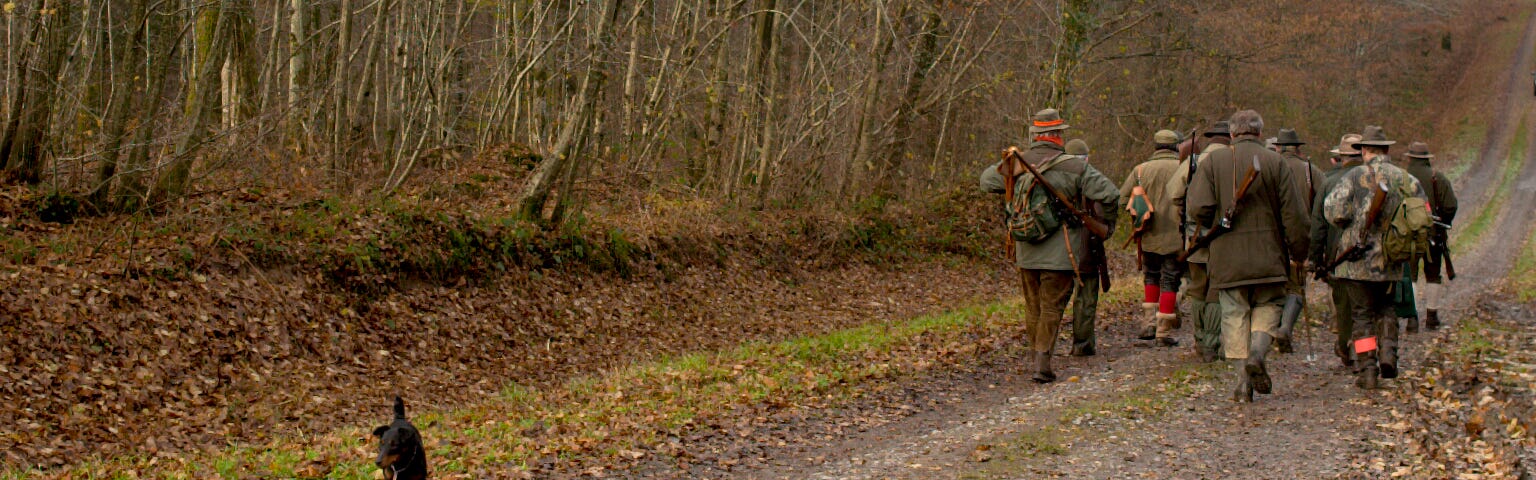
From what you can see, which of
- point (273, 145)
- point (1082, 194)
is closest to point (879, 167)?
point (273, 145)

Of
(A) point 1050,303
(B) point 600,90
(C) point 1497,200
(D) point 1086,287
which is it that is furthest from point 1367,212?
(C) point 1497,200

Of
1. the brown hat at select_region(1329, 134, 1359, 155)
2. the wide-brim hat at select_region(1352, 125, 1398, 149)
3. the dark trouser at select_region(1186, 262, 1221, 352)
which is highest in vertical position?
the wide-brim hat at select_region(1352, 125, 1398, 149)

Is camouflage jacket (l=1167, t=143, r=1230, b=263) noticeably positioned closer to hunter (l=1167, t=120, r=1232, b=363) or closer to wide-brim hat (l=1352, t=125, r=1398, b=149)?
hunter (l=1167, t=120, r=1232, b=363)

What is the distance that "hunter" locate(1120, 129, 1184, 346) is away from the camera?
10.7m

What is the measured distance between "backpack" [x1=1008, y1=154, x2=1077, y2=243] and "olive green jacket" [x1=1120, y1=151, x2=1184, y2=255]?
162 centimetres

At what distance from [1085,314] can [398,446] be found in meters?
7.06

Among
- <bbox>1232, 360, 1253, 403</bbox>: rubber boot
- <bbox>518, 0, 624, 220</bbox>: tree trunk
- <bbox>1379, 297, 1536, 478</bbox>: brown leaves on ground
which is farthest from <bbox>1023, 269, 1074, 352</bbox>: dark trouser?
<bbox>518, 0, 624, 220</bbox>: tree trunk

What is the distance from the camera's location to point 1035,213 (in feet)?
30.2

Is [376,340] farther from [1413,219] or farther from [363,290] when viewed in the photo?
[1413,219]

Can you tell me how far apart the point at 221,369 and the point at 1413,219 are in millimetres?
9287

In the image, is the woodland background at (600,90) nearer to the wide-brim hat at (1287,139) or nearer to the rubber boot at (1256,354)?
the wide-brim hat at (1287,139)

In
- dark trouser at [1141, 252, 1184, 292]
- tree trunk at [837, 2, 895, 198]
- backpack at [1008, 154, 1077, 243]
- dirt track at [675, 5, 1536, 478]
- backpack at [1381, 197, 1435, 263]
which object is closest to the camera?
dirt track at [675, 5, 1536, 478]

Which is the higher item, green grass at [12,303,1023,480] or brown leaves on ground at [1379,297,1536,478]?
brown leaves on ground at [1379,297,1536,478]

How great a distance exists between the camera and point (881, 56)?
1914cm
